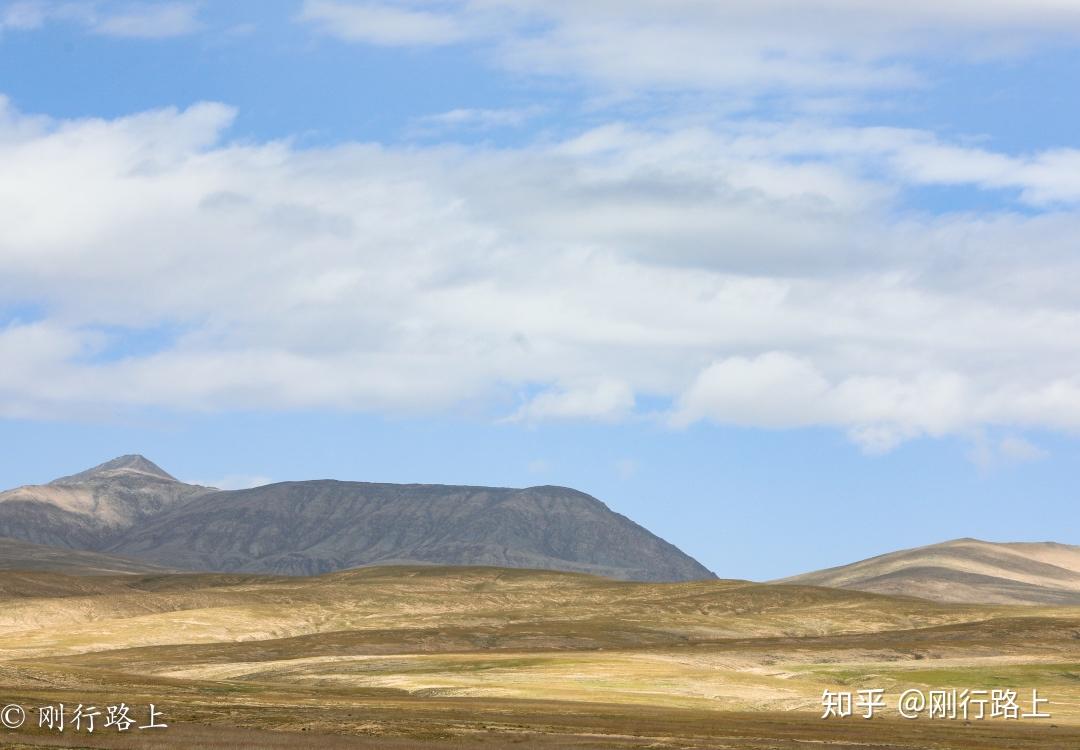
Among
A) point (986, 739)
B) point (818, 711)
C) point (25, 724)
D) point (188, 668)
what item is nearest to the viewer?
point (25, 724)

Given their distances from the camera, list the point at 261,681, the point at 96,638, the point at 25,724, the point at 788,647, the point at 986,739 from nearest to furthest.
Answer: the point at 25,724 → the point at 986,739 → the point at 261,681 → the point at 788,647 → the point at 96,638

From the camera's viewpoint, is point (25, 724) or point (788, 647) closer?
point (25, 724)

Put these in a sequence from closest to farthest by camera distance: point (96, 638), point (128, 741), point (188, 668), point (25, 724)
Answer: point (128, 741) < point (25, 724) < point (188, 668) < point (96, 638)

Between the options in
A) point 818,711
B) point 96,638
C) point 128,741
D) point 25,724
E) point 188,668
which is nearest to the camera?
point 128,741

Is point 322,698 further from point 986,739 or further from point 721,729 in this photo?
point 986,739

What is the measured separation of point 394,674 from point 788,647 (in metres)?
53.3

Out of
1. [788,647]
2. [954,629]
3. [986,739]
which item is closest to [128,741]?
[986,739]

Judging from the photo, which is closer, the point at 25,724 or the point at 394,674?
the point at 25,724

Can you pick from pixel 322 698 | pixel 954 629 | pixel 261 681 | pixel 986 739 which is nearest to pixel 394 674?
pixel 261 681

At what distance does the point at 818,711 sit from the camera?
9638 cm

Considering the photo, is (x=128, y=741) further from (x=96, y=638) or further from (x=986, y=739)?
(x=96, y=638)

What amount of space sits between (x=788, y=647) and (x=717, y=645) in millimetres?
8232

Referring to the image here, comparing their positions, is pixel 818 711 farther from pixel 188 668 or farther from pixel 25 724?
pixel 188 668

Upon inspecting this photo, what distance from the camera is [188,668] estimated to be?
140m
